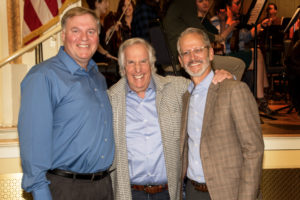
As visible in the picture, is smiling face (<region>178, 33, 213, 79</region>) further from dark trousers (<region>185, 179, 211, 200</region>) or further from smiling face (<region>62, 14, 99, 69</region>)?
dark trousers (<region>185, 179, 211, 200</region>)

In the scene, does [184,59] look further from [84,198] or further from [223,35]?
[223,35]

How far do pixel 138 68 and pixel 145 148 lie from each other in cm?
55

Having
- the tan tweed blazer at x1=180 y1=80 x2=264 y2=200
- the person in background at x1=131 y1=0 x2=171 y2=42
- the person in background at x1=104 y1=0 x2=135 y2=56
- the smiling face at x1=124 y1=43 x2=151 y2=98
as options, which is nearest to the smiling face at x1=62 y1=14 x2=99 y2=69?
the smiling face at x1=124 y1=43 x2=151 y2=98

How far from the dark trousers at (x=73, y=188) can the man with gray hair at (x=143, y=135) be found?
25cm

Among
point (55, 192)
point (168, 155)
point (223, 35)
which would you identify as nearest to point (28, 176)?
point (55, 192)

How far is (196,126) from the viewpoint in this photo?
76.9 inches

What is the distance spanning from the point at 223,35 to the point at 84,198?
2463mm

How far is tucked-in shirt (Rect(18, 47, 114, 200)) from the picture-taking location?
1672mm

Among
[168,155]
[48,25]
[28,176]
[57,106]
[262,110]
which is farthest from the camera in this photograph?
[262,110]

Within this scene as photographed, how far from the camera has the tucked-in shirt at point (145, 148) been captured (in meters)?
2.19

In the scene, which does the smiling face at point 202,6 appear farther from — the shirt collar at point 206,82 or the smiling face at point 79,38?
the smiling face at point 79,38

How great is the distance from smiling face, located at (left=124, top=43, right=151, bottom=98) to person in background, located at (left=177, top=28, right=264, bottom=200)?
1.04ft

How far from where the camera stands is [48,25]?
3.56 metres

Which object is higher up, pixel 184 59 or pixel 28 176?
pixel 184 59
